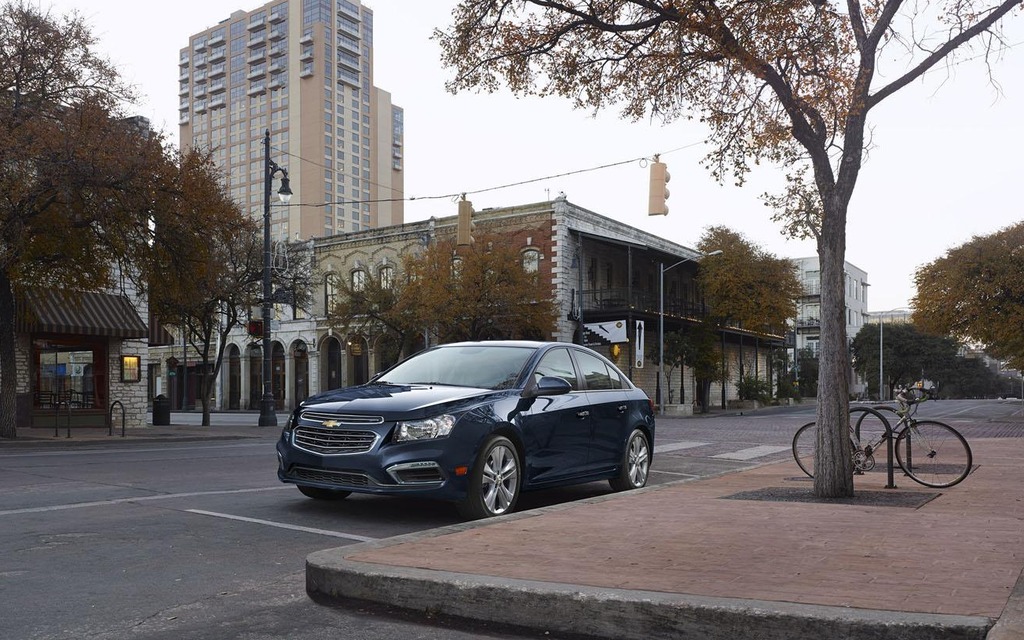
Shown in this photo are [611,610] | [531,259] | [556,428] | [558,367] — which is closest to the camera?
[611,610]

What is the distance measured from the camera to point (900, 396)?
32.7 ft

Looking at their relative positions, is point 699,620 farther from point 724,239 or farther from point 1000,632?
point 724,239

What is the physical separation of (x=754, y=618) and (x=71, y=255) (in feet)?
61.3

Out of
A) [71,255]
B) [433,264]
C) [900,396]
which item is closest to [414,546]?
[900,396]

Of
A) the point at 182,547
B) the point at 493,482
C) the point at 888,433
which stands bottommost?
the point at 182,547

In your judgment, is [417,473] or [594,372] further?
[594,372]

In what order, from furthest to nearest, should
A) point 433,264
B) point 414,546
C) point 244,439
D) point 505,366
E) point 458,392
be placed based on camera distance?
1. point 433,264
2. point 244,439
3. point 505,366
4. point 458,392
5. point 414,546

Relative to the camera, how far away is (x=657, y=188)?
709 inches

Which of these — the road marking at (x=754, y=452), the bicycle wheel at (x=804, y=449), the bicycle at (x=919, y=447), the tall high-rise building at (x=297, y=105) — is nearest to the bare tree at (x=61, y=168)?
the road marking at (x=754, y=452)

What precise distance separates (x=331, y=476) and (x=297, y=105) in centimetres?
11607

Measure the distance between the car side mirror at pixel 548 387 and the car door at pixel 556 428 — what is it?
0.10 metres

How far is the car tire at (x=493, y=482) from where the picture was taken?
7.57 metres

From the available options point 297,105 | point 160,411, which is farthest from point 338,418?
point 297,105

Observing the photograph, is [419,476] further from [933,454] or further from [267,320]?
[267,320]
